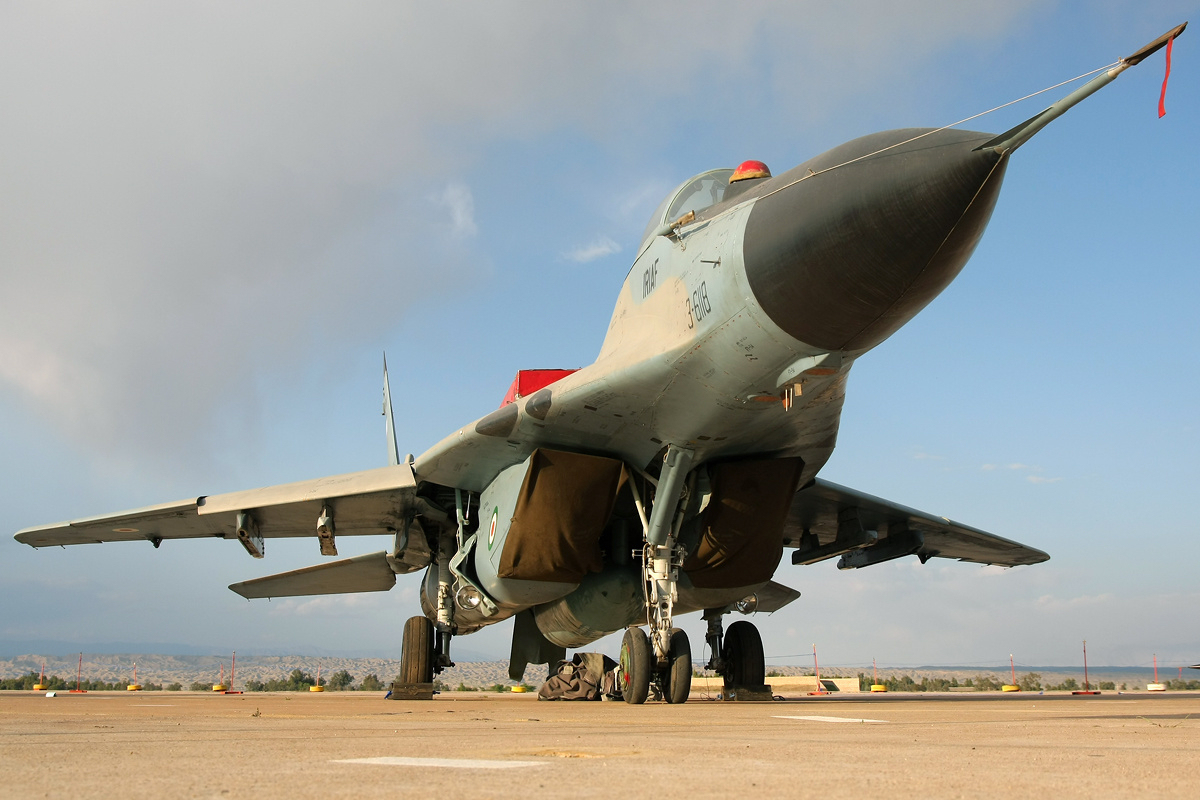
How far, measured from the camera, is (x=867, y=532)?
1235 centimetres

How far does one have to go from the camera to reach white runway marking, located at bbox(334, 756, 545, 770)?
2.71 m

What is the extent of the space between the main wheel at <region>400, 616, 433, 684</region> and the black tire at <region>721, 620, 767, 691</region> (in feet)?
15.7

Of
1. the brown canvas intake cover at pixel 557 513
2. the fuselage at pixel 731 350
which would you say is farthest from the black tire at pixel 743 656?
the brown canvas intake cover at pixel 557 513

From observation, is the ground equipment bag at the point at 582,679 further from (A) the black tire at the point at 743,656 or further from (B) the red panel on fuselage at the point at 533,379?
(B) the red panel on fuselage at the point at 533,379

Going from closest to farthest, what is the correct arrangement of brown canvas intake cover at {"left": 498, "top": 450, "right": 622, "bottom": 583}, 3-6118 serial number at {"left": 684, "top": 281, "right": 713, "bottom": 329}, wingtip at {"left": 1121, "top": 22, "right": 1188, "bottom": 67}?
wingtip at {"left": 1121, "top": 22, "right": 1188, "bottom": 67} < 3-6118 serial number at {"left": 684, "top": 281, "right": 713, "bottom": 329} < brown canvas intake cover at {"left": 498, "top": 450, "right": 622, "bottom": 583}

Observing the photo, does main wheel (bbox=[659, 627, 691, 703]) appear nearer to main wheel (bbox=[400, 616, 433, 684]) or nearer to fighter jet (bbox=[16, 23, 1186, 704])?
fighter jet (bbox=[16, 23, 1186, 704])

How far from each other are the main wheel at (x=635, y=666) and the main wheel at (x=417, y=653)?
19.8 ft

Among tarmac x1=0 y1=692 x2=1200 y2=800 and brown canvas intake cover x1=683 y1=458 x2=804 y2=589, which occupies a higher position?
brown canvas intake cover x1=683 y1=458 x2=804 y2=589

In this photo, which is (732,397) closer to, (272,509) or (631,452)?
(631,452)

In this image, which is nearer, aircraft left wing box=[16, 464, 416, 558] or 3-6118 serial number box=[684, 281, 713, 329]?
3-6118 serial number box=[684, 281, 713, 329]

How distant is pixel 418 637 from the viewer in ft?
45.5

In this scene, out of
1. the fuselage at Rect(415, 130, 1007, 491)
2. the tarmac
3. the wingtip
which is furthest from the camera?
the fuselage at Rect(415, 130, 1007, 491)

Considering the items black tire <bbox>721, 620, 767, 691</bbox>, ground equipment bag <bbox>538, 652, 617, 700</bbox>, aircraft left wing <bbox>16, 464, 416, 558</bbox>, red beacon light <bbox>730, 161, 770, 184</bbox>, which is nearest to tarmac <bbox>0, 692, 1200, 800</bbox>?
red beacon light <bbox>730, 161, 770, 184</bbox>

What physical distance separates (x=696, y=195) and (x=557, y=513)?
11.7ft
